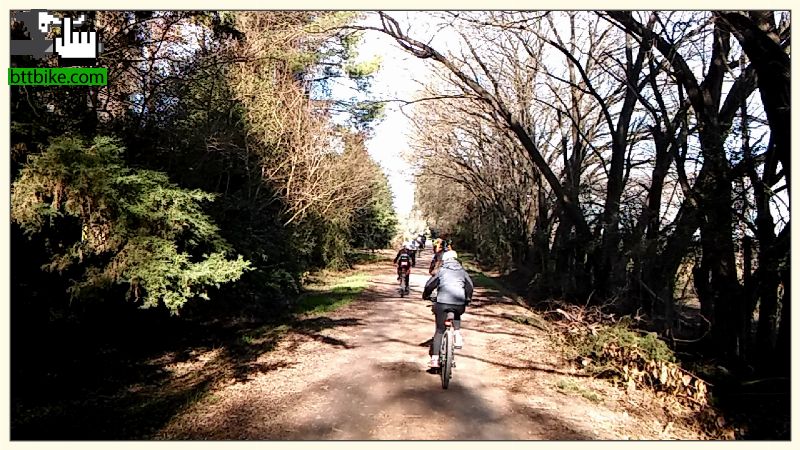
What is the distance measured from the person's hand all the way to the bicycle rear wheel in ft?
20.1

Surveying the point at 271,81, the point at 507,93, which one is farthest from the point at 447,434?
the point at 507,93

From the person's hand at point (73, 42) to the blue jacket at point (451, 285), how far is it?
221 inches

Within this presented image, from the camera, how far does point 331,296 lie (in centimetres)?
1673

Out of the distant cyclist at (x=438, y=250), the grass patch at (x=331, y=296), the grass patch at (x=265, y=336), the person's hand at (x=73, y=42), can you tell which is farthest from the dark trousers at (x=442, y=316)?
the grass patch at (x=331, y=296)

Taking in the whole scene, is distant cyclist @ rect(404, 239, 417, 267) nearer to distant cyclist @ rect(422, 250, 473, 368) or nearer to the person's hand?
distant cyclist @ rect(422, 250, 473, 368)

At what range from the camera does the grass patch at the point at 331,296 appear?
558 inches

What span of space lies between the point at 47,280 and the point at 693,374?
8.91 metres

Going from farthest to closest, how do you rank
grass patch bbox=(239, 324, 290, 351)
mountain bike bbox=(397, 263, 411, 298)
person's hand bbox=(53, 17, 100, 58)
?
mountain bike bbox=(397, 263, 411, 298)
grass patch bbox=(239, 324, 290, 351)
person's hand bbox=(53, 17, 100, 58)

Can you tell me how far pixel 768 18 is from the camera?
6363mm

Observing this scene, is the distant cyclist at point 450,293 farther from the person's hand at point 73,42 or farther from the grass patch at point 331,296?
the grass patch at point 331,296

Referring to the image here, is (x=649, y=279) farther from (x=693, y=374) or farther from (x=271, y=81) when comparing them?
(x=271, y=81)

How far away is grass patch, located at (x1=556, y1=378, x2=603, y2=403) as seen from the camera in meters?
6.77

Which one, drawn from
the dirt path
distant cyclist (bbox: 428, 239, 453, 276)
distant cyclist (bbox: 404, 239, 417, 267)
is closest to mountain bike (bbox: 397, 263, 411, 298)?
distant cyclist (bbox: 404, 239, 417, 267)

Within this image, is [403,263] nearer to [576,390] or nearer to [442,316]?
[442,316]
